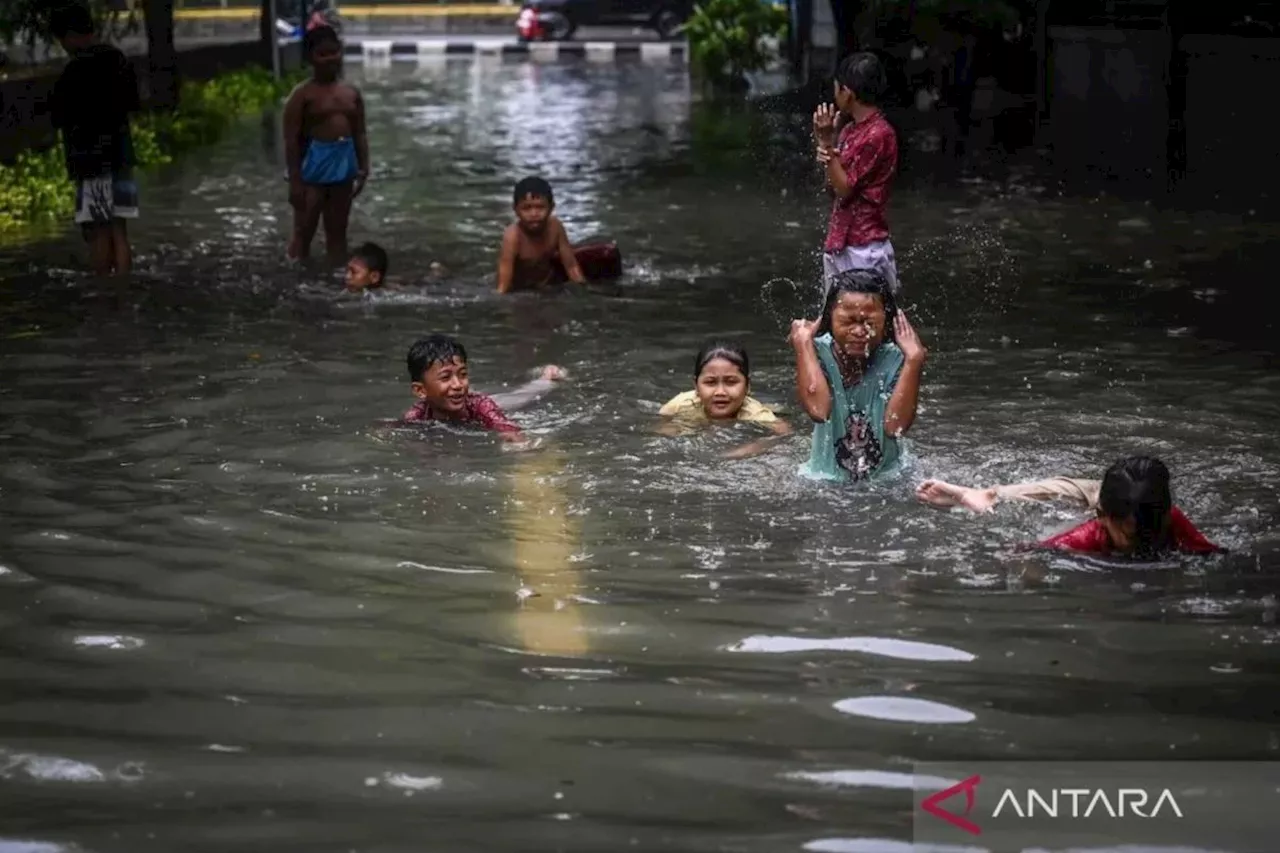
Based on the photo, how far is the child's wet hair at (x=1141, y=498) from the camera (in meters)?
6.35

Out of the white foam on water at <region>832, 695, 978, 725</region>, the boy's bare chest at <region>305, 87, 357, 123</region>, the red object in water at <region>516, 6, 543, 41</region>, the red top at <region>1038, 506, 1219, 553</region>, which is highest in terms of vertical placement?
the red object in water at <region>516, 6, 543, 41</region>

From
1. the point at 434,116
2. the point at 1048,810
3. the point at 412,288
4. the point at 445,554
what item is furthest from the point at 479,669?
the point at 434,116

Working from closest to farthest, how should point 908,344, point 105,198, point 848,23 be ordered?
1. point 908,344
2. point 105,198
3. point 848,23

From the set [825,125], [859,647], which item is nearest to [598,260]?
[825,125]

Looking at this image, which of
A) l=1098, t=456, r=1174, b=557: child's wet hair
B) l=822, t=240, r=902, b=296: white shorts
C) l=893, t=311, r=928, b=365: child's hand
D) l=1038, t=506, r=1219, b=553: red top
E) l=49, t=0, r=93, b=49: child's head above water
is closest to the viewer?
l=1098, t=456, r=1174, b=557: child's wet hair

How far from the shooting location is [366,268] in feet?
43.1

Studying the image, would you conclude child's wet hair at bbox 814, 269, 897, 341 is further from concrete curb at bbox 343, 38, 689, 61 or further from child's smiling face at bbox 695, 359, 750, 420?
concrete curb at bbox 343, 38, 689, 61

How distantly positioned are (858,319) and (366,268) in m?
6.37

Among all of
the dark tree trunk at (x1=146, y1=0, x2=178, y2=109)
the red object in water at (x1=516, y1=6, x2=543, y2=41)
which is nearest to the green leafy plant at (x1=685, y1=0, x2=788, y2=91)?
the dark tree trunk at (x1=146, y1=0, x2=178, y2=109)

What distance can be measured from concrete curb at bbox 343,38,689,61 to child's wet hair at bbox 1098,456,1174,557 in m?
39.9

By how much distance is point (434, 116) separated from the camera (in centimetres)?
2914

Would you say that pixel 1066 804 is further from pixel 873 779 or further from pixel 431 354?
pixel 431 354

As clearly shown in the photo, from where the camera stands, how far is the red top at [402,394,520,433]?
8.89 meters

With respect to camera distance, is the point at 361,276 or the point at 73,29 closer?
the point at 361,276
